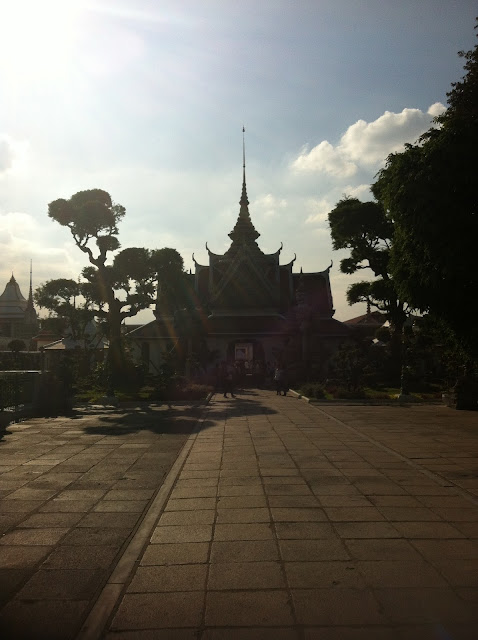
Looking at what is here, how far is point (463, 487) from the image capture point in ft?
25.7

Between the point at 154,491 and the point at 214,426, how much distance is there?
23.1 feet

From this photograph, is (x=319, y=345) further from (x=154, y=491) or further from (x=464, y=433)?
(x=154, y=491)

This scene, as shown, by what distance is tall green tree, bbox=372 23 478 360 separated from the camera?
439 inches

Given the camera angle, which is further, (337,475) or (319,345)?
(319,345)

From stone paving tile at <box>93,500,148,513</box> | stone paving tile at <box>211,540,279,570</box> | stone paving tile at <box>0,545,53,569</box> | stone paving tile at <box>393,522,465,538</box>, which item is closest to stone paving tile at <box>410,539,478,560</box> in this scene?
stone paving tile at <box>393,522,465,538</box>

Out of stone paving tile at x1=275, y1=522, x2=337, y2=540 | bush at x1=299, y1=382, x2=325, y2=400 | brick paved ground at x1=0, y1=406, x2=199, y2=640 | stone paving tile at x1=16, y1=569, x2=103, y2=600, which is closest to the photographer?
brick paved ground at x1=0, y1=406, x2=199, y2=640

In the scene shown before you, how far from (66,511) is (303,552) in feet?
9.85

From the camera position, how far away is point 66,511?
6.79 m

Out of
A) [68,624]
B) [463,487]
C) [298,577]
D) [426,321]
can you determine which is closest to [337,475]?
[463,487]

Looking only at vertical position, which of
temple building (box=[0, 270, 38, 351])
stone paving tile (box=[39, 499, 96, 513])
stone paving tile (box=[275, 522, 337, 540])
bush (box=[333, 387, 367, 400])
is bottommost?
stone paving tile (box=[275, 522, 337, 540])

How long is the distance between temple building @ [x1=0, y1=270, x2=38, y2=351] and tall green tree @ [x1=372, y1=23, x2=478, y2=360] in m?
79.9

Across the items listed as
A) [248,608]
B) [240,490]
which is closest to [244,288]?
[240,490]

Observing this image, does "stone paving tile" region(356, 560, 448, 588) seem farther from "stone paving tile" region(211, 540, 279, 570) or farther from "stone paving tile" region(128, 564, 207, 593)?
"stone paving tile" region(128, 564, 207, 593)

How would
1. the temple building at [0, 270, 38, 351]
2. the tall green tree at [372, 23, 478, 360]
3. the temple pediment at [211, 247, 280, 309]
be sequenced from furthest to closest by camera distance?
1. the temple building at [0, 270, 38, 351]
2. the temple pediment at [211, 247, 280, 309]
3. the tall green tree at [372, 23, 478, 360]
